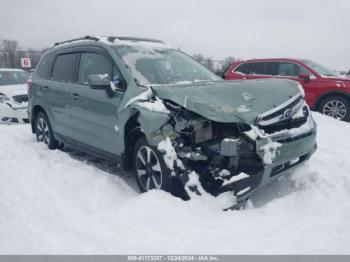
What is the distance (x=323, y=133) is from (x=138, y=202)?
4.26 m

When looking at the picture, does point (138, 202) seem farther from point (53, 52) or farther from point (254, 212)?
point (53, 52)

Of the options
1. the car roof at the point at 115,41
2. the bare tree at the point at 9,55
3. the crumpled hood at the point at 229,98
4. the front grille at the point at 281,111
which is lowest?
the bare tree at the point at 9,55

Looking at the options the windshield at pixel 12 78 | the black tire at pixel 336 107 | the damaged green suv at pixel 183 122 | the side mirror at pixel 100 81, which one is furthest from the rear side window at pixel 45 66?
the black tire at pixel 336 107

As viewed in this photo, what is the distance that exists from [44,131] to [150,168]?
3.24 m

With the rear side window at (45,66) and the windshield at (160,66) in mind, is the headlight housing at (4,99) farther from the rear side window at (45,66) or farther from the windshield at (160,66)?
the windshield at (160,66)

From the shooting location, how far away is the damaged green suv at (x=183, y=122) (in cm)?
329

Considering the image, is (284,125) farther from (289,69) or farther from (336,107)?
(289,69)

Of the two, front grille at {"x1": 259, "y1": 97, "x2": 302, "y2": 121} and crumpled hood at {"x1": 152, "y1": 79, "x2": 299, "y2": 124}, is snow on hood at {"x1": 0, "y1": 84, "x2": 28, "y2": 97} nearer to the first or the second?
crumpled hood at {"x1": 152, "y1": 79, "x2": 299, "y2": 124}

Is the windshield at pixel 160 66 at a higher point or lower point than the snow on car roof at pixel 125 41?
lower

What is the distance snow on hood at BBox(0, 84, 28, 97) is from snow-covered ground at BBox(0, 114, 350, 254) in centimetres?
482

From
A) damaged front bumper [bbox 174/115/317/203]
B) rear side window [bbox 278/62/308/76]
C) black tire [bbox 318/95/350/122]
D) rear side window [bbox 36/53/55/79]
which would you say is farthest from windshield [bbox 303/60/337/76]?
rear side window [bbox 36/53/55/79]

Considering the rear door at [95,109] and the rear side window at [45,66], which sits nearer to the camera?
the rear door at [95,109]

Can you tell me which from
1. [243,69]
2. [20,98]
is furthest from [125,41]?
[243,69]

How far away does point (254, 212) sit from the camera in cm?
336
